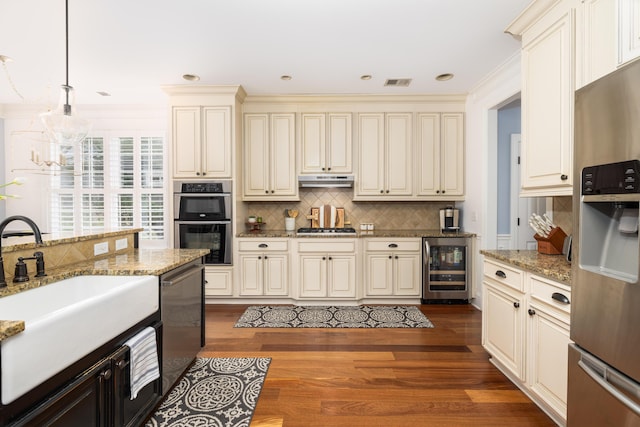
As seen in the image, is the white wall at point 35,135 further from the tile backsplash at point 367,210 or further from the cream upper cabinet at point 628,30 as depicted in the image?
the cream upper cabinet at point 628,30

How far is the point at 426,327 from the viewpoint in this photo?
330 cm

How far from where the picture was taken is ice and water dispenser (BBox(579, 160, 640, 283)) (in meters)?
1.25

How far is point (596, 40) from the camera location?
178cm

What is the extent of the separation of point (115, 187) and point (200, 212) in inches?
67.0

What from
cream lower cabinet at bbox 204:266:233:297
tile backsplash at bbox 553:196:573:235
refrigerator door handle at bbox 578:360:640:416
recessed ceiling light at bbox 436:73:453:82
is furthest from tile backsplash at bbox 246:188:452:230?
refrigerator door handle at bbox 578:360:640:416

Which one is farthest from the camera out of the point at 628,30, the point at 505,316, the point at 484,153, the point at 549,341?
the point at 484,153

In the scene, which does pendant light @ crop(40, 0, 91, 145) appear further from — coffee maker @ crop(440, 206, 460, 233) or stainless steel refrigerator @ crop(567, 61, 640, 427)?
coffee maker @ crop(440, 206, 460, 233)

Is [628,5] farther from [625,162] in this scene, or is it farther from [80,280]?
[80,280]

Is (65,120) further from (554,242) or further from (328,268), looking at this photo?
(554,242)

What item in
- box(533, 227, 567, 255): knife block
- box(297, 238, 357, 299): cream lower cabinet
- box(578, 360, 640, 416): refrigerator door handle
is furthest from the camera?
box(297, 238, 357, 299): cream lower cabinet

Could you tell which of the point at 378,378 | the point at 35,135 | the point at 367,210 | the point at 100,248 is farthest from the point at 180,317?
the point at 35,135

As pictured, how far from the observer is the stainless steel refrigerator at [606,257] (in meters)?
1.23

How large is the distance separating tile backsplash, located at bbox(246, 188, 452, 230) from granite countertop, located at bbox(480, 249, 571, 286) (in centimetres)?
202

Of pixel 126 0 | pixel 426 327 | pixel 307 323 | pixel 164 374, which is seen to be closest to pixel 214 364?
pixel 164 374
